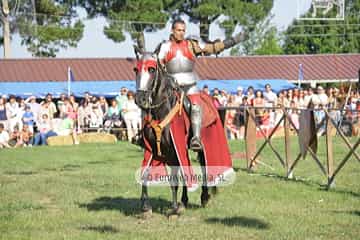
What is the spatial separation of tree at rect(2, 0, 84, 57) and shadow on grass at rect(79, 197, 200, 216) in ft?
117

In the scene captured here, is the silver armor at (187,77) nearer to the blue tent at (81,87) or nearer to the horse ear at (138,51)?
the horse ear at (138,51)

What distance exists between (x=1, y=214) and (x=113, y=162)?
7.33 m

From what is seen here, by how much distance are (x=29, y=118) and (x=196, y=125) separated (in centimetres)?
1412

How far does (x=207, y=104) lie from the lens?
400 inches

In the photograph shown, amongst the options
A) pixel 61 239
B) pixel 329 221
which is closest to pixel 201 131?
pixel 329 221

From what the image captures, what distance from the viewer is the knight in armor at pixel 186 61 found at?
9.44 metres

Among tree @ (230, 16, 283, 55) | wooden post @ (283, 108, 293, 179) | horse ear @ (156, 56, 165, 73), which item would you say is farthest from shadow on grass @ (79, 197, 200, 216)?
tree @ (230, 16, 283, 55)

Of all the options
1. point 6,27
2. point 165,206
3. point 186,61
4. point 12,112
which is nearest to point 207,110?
point 186,61

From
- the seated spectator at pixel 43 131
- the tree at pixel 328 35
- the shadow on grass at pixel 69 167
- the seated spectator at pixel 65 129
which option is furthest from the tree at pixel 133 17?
the shadow on grass at pixel 69 167

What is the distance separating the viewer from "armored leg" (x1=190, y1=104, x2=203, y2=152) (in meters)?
9.75

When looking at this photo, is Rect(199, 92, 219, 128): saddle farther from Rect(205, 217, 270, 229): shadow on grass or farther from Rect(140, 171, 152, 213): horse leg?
Rect(205, 217, 270, 229): shadow on grass

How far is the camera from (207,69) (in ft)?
129

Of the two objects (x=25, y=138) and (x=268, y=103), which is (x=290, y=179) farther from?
(x=25, y=138)

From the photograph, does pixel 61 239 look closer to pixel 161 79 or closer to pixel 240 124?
pixel 161 79
